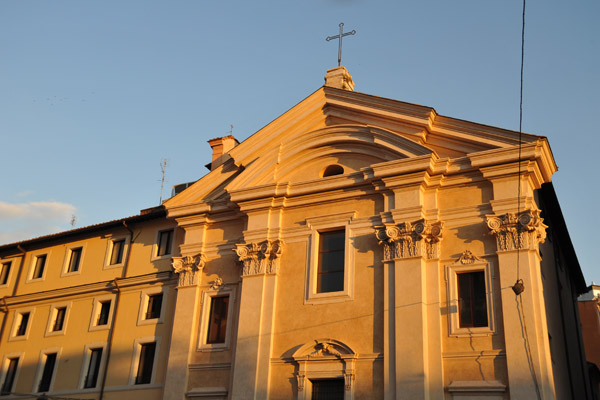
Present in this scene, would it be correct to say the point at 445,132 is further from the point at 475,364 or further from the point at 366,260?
the point at 475,364

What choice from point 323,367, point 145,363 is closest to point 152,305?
point 145,363

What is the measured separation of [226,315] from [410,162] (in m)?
7.79

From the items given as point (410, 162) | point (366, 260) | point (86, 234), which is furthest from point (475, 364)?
point (86, 234)

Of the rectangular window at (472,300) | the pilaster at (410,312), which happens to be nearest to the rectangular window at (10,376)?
the pilaster at (410,312)

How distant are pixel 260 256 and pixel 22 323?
478 inches

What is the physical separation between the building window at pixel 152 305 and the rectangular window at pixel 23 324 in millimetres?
6413

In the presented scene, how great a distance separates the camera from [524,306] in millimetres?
17969

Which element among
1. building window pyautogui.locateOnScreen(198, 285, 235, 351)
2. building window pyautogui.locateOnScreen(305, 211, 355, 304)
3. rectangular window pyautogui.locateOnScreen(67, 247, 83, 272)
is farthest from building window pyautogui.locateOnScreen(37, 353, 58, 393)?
building window pyautogui.locateOnScreen(305, 211, 355, 304)

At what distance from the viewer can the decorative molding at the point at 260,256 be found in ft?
72.6

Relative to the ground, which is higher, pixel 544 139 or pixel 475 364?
pixel 544 139

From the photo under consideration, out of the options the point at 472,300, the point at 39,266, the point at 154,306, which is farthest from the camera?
the point at 39,266

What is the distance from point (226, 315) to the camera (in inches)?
891

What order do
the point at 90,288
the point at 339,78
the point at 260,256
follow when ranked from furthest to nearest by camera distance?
the point at 90,288, the point at 339,78, the point at 260,256

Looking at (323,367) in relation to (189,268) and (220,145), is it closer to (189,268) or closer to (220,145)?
(189,268)
